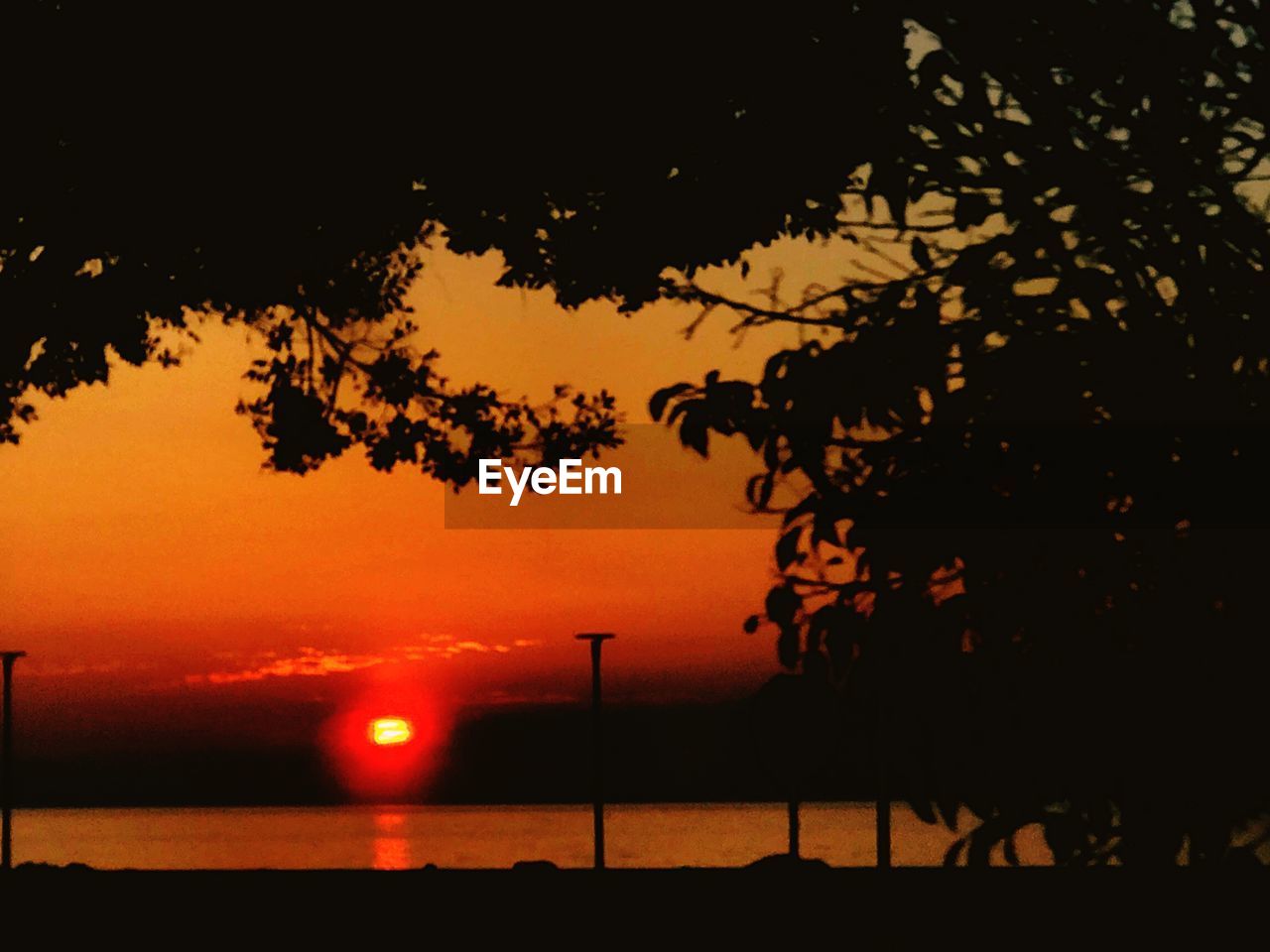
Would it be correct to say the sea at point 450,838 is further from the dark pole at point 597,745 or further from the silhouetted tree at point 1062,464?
the silhouetted tree at point 1062,464

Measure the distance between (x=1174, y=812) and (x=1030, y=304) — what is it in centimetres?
153

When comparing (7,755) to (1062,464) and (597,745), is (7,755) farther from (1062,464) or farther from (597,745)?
(1062,464)

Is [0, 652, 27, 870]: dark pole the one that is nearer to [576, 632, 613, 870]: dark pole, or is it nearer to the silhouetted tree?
[576, 632, 613, 870]: dark pole

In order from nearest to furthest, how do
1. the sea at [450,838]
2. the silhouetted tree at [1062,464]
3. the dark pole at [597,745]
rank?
1. the silhouetted tree at [1062,464]
2. the dark pole at [597,745]
3. the sea at [450,838]

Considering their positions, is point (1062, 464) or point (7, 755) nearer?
point (1062, 464)

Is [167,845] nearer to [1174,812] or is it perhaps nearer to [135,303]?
[135,303]

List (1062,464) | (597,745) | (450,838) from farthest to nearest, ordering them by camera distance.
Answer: (450,838), (597,745), (1062,464)

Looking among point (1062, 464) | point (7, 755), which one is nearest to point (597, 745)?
point (7, 755)

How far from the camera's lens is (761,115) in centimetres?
628

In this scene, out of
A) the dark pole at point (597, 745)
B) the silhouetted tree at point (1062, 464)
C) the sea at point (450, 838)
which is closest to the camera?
the silhouetted tree at point (1062, 464)

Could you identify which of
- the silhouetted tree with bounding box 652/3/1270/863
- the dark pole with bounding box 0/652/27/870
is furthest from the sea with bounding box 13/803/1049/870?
the silhouetted tree with bounding box 652/3/1270/863

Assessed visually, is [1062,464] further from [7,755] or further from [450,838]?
[450,838]

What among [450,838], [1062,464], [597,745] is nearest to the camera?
[1062,464]

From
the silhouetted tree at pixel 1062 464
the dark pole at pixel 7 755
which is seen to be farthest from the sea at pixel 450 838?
the silhouetted tree at pixel 1062 464
